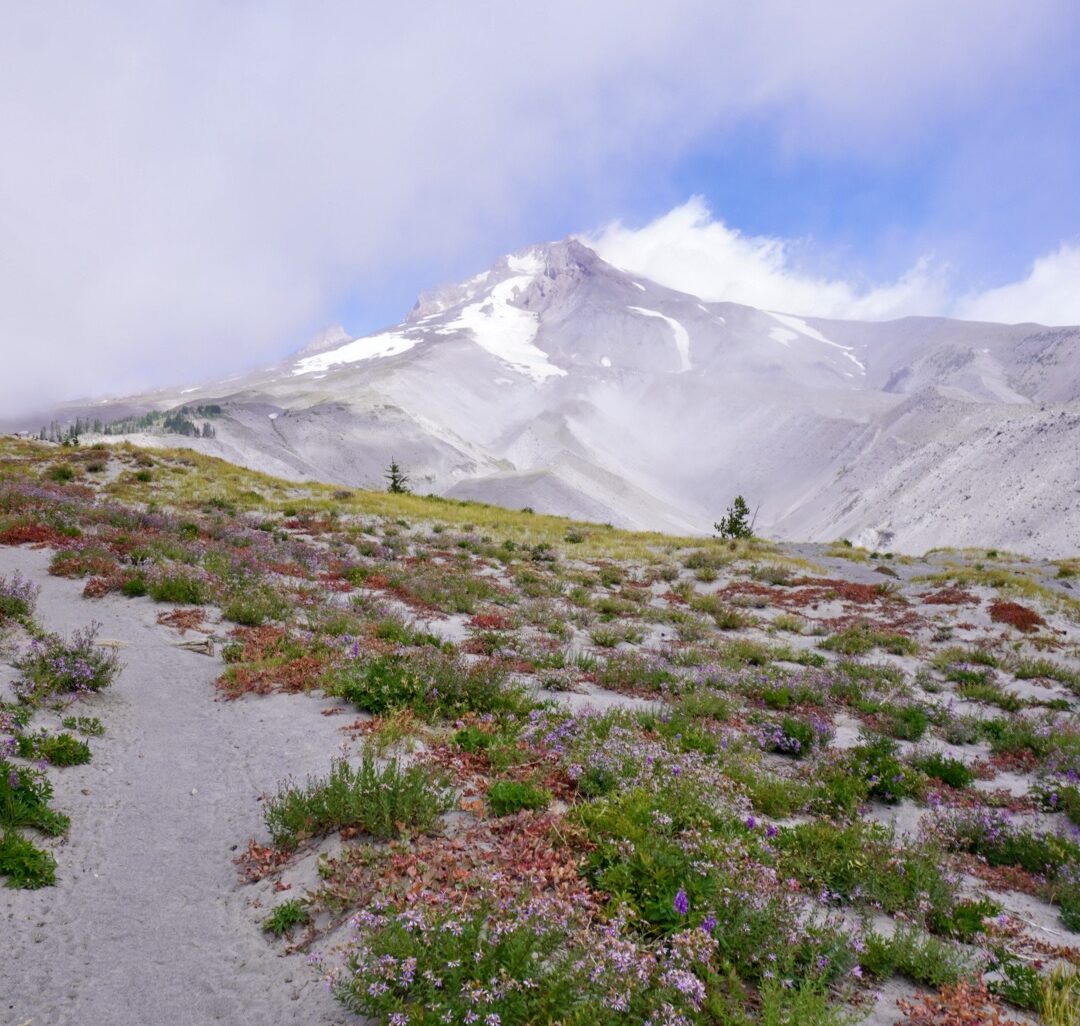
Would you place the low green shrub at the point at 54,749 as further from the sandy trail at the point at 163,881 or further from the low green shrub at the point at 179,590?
the low green shrub at the point at 179,590

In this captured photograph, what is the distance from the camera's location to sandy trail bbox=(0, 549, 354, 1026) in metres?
3.94

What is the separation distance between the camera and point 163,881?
16.6 feet

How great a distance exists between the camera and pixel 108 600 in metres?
11.5

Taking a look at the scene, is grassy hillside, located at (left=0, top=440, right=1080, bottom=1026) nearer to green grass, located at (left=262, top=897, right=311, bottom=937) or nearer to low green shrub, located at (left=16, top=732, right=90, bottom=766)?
green grass, located at (left=262, top=897, right=311, bottom=937)

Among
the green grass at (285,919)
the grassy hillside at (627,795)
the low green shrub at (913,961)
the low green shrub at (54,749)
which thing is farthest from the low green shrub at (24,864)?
the low green shrub at (913,961)

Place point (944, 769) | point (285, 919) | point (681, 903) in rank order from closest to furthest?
1. point (681, 903)
2. point (285, 919)
3. point (944, 769)

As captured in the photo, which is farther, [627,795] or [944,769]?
[944,769]

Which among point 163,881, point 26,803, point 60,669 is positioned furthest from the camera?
point 60,669

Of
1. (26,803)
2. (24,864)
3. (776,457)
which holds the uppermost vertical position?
(776,457)

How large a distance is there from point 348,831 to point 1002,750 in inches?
402

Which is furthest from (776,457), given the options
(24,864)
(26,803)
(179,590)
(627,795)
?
(24,864)

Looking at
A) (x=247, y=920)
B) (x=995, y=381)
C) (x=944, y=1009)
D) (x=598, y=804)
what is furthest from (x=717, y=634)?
(x=995, y=381)

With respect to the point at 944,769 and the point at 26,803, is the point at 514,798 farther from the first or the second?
the point at 944,769

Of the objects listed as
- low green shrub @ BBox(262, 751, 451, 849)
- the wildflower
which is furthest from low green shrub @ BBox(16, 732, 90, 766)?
the wildflower
